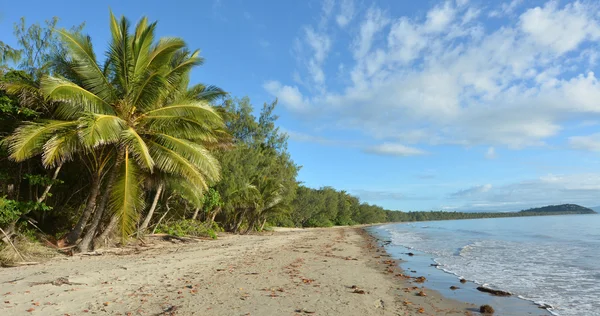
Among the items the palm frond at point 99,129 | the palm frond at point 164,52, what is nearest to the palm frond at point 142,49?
the palm frond at point 164,52

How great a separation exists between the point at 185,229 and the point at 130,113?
11.5 m

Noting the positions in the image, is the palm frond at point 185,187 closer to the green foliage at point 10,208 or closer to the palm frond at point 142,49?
the palm frond at point 142,49

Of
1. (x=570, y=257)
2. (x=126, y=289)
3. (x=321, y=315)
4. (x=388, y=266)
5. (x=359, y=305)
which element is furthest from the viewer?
(x=570, y=257)

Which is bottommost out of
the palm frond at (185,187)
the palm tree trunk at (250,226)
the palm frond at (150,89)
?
the palm tree trunk at (250,226)

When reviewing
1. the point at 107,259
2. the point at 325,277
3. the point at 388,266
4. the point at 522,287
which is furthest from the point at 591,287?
the point at 107,259

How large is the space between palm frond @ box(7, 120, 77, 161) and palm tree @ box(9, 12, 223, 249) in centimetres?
3

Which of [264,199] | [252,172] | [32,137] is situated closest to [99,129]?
[32,137]

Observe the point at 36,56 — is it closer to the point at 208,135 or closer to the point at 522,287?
the point at 208,135

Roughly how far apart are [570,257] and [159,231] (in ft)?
71.2

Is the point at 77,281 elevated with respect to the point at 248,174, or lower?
lower

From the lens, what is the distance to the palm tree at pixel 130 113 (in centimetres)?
1059

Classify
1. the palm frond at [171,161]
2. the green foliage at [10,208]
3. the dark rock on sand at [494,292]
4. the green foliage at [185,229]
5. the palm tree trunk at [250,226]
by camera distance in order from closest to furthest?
the dark rock on sand at [494,292], the green foliage at [10,208], the palm frond at [171,161], the green foliage at [185,229], the palm tree trunk at [250,226]

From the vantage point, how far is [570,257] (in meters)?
17.1

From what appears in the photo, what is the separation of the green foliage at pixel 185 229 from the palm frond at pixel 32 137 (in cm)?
1100
